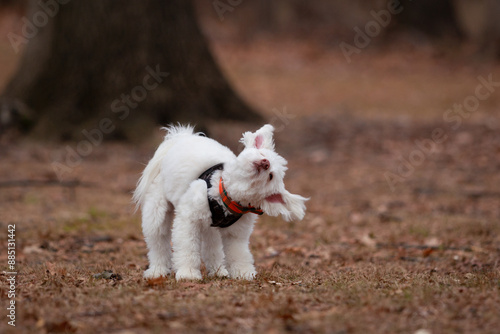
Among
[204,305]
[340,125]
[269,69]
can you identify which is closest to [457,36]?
[269,69]

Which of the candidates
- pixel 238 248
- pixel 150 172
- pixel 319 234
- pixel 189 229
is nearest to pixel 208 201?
pixel 189 229

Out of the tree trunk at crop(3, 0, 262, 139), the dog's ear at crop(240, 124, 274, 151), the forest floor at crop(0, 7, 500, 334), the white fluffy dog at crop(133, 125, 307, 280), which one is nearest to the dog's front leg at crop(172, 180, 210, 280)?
the white fluffy dog at crop(133, 125, 307, 280)

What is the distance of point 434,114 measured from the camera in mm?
16531

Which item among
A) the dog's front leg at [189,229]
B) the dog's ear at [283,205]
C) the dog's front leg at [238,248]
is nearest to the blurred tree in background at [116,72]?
the dog's front leg at [238,248]

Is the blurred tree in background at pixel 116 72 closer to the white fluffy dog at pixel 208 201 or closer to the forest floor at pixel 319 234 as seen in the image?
the forest floor at pixel 319 234

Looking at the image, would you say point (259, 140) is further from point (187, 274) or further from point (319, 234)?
point (319, 234)

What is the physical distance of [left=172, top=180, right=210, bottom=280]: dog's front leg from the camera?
4.66 meters

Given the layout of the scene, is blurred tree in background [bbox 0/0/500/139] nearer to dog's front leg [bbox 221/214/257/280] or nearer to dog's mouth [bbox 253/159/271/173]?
dog's front leg [bbox 221/214/257/280]

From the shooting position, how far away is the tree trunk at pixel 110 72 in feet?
39.6

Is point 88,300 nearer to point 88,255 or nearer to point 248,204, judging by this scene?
point 248,204

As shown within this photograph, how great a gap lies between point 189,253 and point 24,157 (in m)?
7.85

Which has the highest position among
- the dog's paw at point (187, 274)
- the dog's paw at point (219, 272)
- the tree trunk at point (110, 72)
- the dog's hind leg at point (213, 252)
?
the tree trunk at point (110, 72)

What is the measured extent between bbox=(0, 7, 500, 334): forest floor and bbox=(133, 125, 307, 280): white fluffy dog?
30 centimetres

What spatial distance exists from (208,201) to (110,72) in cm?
805
